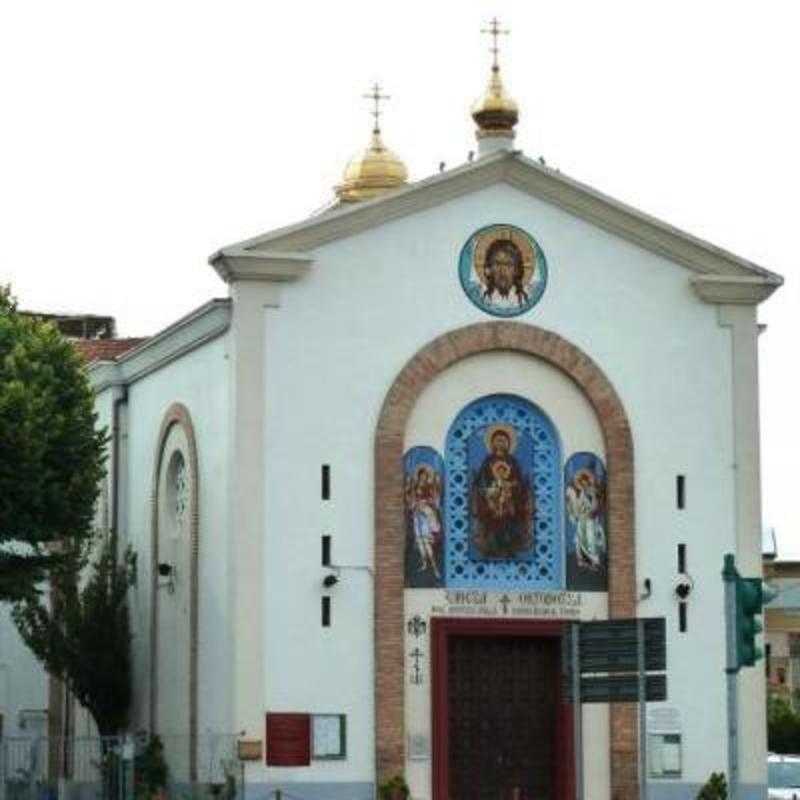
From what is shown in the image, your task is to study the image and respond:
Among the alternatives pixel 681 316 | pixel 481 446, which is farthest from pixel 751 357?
pixel 481 446

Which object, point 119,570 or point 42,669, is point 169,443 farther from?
point 42,669

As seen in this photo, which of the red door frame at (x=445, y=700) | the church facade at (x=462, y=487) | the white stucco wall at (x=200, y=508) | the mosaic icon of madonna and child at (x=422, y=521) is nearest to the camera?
the church facade at (x=462, y=487)

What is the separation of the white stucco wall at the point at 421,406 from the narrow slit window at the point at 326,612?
0.10m

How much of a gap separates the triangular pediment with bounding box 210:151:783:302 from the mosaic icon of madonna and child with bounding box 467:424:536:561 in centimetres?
372

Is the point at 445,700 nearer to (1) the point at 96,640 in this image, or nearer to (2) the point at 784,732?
(1) the point at 96,640

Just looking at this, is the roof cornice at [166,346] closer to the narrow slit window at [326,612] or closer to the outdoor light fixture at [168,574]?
the outdoor light fixture at [168,574]

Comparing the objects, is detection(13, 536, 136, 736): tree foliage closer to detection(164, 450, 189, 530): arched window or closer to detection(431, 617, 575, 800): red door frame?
detection(164, 450, 189, 530): arched window

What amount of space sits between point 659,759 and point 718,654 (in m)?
1.96

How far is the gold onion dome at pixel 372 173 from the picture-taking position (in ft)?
170

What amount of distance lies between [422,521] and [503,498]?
55.6 inches

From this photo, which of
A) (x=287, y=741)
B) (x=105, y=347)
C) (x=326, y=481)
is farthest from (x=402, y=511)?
(x=105, y=347)

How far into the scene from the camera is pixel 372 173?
171 ft

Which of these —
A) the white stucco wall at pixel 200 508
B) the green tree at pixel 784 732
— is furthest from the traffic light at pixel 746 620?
the green tree at pixel 784 732

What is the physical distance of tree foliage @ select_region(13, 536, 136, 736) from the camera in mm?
43250
